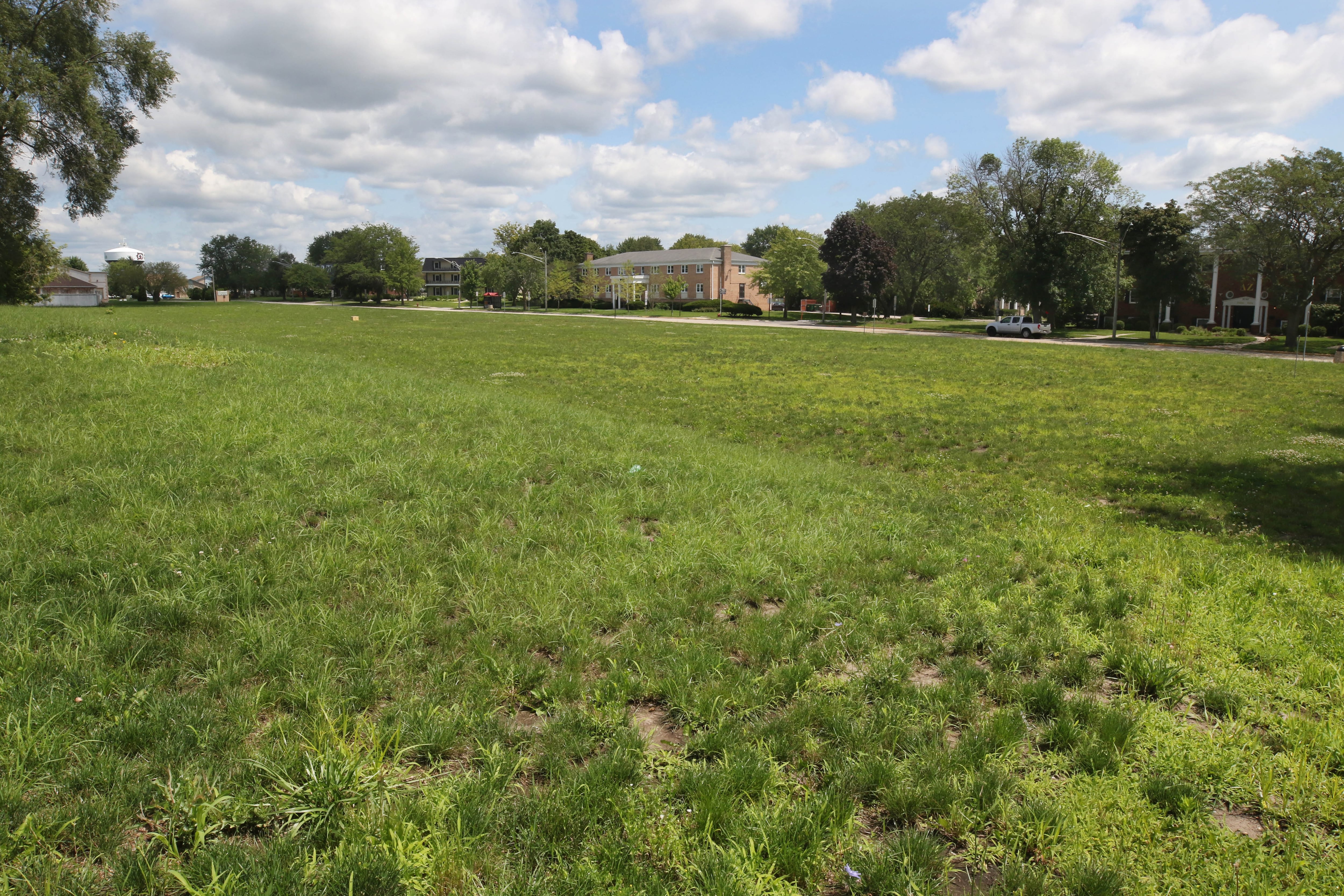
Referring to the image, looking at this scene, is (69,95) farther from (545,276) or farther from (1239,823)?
(545,276)

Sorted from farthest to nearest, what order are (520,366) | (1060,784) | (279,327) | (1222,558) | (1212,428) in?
(279,327), (520,366), (1212,428), (1222,558), (1060,784)

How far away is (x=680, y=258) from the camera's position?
110 metres

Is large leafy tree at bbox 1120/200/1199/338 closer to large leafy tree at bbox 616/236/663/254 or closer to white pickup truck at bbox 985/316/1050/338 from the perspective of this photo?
white pickup truck at bbox 985/316/1050/338

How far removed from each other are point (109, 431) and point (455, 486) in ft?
12.3

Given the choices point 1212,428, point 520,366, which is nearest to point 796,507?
point 1212,428

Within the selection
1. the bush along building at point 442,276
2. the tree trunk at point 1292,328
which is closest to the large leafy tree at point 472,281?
the bush along building at point 442,276

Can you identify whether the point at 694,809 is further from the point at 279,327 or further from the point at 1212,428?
the point at 279,327

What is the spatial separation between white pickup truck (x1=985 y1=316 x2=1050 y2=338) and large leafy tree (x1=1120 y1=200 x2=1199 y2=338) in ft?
21.4

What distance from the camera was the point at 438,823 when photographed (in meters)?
2.84

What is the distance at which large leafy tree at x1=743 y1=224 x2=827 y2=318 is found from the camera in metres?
79.1

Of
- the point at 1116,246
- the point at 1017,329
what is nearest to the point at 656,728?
the point at 1017,329

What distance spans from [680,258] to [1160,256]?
71.5 metres

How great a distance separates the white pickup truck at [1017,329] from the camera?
5216 centimetres

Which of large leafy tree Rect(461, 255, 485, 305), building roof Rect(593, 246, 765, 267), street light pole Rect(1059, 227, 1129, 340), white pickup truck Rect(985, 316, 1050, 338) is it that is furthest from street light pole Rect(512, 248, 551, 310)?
street light pole Rect(1059, 227, 1129, 340)
